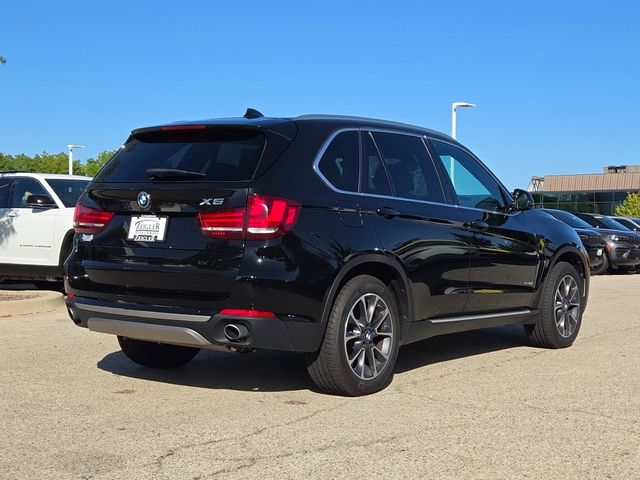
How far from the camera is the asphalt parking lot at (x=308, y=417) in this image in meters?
3.96

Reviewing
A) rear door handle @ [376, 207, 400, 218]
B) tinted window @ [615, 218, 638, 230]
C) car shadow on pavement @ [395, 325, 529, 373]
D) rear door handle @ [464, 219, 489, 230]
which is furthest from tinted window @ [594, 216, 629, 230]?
rear door handle @ [376, 207, 400, 218]

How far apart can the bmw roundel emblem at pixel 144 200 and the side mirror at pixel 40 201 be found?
20.9ft

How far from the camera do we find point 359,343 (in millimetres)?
5359

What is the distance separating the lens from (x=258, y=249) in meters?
4.80

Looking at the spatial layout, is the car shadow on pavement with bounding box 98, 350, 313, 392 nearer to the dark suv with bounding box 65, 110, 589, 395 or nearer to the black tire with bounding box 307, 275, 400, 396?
the dark suv with bounding box 65, 110, 589, 395

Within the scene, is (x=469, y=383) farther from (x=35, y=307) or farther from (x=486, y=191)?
(x=35, y=307)

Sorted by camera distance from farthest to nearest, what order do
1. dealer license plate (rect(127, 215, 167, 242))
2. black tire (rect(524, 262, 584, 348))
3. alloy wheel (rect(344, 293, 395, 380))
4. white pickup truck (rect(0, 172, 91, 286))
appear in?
white pickup truck (rect(0, 172, 91, 286))
black tire (rect(524, 262, 584, 348))
alloy wheel (rect(344, 293, 395, 380))
dealer license plate (rect(127, 215, 167, 242))

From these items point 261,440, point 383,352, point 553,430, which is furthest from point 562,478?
point 383,352

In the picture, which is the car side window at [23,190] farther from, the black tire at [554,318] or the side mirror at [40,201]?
the black tire at [554,318]

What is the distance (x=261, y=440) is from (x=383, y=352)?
144 cm

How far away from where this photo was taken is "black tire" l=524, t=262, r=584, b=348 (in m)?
7.33

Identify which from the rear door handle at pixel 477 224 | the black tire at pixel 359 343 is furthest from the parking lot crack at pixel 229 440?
the rear door handle at pixel 477 224

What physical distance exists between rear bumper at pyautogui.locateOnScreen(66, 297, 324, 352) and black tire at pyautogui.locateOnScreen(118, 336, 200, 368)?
0.94m

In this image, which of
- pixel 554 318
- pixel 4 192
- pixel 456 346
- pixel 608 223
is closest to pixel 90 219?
pixel 456 346
